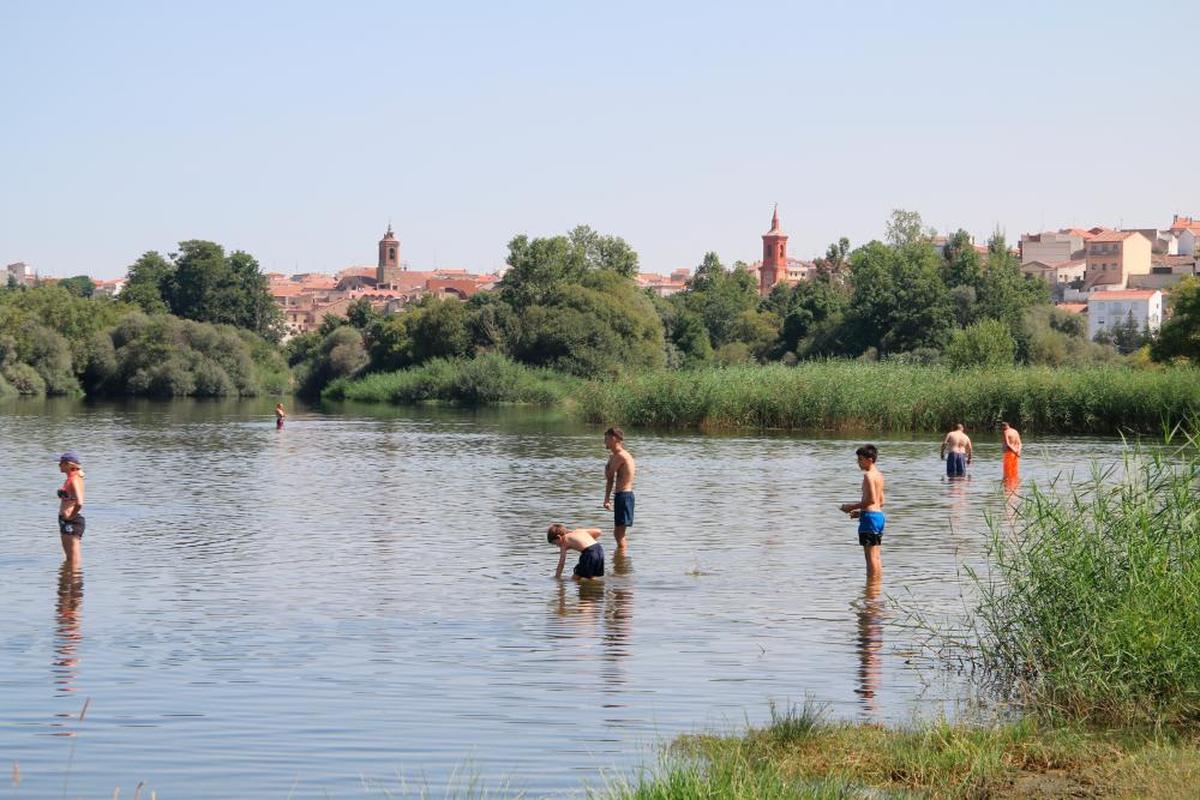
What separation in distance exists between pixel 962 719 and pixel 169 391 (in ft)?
332

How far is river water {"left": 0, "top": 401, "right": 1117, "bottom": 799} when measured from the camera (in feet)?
Result: 35.7

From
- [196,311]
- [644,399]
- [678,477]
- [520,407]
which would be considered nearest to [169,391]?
[520,407]

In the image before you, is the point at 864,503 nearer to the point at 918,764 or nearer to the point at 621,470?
the point at 621,470

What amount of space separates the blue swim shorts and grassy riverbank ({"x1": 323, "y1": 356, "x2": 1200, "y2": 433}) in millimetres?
34830

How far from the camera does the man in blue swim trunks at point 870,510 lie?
1795cm

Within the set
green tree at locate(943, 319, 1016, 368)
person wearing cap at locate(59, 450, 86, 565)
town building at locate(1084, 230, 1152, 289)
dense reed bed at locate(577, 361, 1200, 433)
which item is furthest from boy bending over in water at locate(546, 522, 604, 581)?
town building at locate(1084, 230, 1152, 289)

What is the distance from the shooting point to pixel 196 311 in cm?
15062

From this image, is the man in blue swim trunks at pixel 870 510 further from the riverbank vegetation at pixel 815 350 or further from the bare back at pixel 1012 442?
the riverbank vegetation at pixel 815 350

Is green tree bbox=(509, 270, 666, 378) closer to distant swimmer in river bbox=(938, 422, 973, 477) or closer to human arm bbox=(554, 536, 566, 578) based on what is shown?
distant swimmer in river bbox=(938, 422, 973, 477)

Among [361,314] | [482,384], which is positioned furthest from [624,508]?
[361,314]

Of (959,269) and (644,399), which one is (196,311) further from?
(644,399)

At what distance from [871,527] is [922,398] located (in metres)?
37.3

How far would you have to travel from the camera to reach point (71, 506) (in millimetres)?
19344

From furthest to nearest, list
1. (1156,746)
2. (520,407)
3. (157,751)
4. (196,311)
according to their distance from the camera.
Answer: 1. (196,311)
2. (520,407)
3. (157,751)
4. (1156,746)
